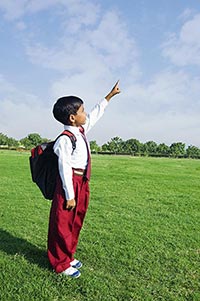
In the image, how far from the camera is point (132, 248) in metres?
4.75

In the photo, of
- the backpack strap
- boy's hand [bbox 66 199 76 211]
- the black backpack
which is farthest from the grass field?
the backpack strap

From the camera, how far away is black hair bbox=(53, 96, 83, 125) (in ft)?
12.1

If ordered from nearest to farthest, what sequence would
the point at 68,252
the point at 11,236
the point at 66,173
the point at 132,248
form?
the point at 66,173
the point at 68,252
the point at 132,248
the point at 11,236

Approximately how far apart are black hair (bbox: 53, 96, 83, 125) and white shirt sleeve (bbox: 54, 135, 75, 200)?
26cm

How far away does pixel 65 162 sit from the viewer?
11.6ft

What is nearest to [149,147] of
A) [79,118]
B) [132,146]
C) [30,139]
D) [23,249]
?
[132,146]

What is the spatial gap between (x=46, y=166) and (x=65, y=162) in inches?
14.3

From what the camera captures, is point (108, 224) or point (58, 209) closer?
point (58, 209)

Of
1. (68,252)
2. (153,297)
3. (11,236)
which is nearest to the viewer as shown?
(153,297)

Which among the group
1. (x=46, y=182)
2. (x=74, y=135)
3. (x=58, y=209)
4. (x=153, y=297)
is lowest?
(x=153, y=297)

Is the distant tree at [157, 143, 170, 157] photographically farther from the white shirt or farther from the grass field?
the white shirt

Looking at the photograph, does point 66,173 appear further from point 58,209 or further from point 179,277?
point 179,277

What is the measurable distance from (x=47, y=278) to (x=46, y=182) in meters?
1.03

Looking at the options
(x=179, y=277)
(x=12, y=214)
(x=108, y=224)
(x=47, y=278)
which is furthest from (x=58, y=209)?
(x=12, y=214)
